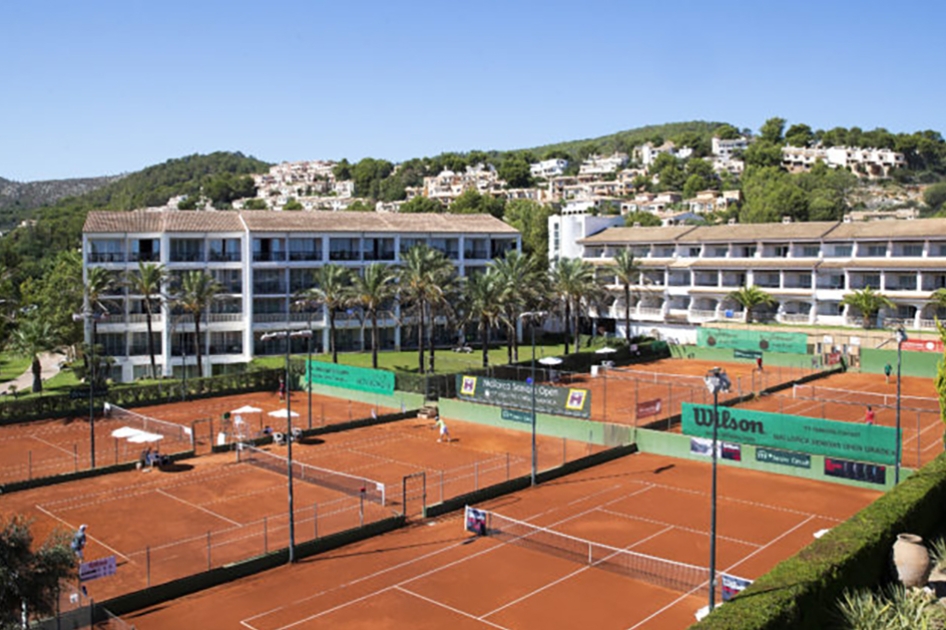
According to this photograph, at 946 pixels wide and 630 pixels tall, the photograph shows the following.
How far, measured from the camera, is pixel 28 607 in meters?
15.7

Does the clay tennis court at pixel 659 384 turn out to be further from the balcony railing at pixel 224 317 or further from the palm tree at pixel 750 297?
the balcony railing at pixel 224 317

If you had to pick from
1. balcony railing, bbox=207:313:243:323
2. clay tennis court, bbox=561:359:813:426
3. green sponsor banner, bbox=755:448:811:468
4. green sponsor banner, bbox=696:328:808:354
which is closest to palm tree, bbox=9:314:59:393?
balcony railing, bbox=207:313:243:323

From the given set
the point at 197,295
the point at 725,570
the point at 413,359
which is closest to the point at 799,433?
the point at 725,570

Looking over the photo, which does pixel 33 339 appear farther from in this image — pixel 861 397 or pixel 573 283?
pixel 861 397

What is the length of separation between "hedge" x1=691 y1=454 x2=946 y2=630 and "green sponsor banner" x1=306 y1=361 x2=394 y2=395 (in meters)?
34.9

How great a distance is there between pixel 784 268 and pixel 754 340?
1250cm

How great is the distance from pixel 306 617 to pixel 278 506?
37.8 ft

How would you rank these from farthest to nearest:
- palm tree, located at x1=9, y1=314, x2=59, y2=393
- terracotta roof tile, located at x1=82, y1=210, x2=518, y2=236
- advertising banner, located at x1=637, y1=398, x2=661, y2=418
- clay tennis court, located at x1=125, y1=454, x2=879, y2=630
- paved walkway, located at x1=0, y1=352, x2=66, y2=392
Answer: terracotta roof tile, located at x1=82, y1=210, x2=518, y2=236 < paved walkway, located at x1=0, y1=352, x2=66, y2=392 < palm tree, located at x1=9, y1=314, x2=59, y2=393 < advertising banner, located at x1=637, y1=398, x2=661, y2=418 < clay tennis court, located at x1=125, y1=454, x2=879, y2=630

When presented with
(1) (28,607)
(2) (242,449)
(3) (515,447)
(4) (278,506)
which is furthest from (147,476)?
(1) (28,607)

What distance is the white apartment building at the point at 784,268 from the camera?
76438 millimetres

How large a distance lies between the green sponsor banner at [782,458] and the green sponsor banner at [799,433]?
547mm

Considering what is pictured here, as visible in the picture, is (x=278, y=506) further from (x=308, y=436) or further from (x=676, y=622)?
(x=676, y=622)

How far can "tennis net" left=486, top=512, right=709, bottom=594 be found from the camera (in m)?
26.3

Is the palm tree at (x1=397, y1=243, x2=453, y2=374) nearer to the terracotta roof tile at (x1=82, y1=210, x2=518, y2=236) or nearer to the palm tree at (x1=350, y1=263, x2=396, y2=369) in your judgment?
the palm tree at (x1=350, y1=263, x2=396, y2=369)
